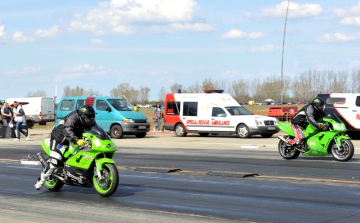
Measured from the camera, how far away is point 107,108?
96.3 ft

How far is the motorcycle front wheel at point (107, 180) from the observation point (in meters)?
9.83

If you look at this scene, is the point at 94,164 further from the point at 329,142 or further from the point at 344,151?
the point at 344,151

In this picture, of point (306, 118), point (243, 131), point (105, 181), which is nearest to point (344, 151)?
point (306, 118)

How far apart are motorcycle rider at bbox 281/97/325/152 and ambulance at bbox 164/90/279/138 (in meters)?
11.1

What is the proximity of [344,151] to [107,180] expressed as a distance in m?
8.19

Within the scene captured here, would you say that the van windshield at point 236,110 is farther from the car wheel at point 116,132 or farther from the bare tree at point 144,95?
the bare tree at point 144,95

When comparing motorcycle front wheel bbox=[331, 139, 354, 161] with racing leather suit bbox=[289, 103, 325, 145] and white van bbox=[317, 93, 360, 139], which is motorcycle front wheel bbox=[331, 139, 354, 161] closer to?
racing leather suit bbox=[289, 103, 325, 145]

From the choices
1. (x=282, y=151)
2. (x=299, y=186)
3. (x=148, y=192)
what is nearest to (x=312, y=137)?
(x=282, y=151)

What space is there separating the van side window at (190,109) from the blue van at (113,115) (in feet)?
6.98

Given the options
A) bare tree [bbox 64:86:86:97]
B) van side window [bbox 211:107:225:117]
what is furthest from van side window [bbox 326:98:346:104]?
bare tree [bbox 64:86:86:97]

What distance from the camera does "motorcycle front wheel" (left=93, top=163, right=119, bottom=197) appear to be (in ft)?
32.2

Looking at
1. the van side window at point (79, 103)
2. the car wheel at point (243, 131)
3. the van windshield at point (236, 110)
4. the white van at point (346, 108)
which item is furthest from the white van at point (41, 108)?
the white van at point (346, 108)

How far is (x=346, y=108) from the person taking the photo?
25812mm

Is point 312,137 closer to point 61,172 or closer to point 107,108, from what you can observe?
point 61,172
